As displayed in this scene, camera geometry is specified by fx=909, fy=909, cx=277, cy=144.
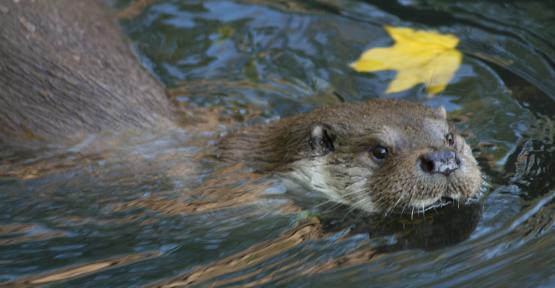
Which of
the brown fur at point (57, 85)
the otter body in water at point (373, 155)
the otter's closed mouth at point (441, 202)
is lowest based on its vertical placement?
the otter's closed mouth at point (441, 202)

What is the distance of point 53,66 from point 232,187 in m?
1.19

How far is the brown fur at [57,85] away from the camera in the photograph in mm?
4645

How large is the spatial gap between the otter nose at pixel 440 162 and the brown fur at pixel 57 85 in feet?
5.40

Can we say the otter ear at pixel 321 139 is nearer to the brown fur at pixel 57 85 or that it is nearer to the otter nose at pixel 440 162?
the otter nose at pixel 440 162

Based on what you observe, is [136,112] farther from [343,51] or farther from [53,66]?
[343,51]

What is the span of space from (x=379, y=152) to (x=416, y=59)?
158 cm

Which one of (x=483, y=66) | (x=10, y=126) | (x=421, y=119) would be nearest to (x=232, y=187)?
(x=421, y=119)

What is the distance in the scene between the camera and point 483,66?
18.0 ft

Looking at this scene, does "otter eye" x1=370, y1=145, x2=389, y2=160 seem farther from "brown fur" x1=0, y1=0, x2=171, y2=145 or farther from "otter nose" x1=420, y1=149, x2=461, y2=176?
"brown fur" x1=0, y1=0, x2=171, y2=145

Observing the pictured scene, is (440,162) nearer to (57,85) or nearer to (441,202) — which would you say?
(441,202)

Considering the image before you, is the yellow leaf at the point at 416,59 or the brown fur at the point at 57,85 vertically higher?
the brown fur at the point at 57,85

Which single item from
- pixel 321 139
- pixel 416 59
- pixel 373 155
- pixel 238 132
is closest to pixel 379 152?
pixel 373 155

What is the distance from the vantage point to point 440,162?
12.0ft

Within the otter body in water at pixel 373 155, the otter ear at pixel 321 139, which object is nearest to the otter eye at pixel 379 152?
the otter body in water at pixel 373 155
